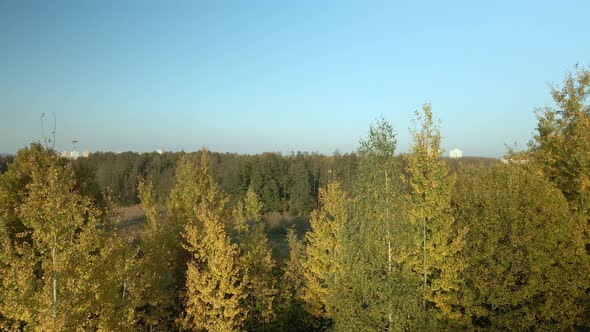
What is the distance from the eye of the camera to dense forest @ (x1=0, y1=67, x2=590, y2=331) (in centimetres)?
1047

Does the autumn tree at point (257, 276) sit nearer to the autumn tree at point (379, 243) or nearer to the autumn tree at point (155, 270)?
the autumn tree at point (155, 270)

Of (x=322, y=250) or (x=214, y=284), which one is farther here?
(x=322, y=250)

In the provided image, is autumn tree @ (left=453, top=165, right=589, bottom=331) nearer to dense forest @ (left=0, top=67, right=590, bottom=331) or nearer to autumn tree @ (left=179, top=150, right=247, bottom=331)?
dense forest @ (left=0, top=67, right=590, bottom=331)

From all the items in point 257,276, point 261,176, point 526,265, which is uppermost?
point 261,176

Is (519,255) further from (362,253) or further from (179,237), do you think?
(179,237)

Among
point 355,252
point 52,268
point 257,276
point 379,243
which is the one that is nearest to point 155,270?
point 257,276

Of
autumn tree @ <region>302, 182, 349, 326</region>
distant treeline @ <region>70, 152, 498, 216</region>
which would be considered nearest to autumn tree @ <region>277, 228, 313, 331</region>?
autumn tree @ <region>302, 182, 349, 326</region>

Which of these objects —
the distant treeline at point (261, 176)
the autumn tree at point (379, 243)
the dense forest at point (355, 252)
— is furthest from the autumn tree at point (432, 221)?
the distant treeline at point (261, 176)

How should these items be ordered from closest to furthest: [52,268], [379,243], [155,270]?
1. [52,268]
2. [379,243]
3. [155,270]

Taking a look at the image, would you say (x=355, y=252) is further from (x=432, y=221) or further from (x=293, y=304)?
(x=293, y=304)

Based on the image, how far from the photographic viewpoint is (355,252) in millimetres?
12641

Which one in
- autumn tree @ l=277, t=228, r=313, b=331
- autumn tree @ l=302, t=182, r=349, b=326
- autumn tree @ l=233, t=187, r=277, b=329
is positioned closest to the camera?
autumn tree @ l=302, t=182, r=349, b=326

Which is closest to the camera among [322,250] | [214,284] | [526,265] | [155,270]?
[214,284]

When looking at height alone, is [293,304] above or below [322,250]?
below
